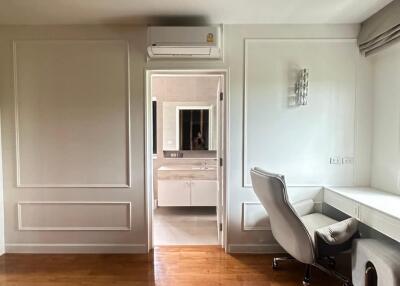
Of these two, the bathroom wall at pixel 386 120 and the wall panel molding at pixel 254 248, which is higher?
the bathroom wall at pixel 386 120

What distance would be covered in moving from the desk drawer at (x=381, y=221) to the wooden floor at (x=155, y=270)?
0.70 m

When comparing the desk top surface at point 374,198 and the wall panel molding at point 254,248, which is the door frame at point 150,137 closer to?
the wall panel molding at point 254,248

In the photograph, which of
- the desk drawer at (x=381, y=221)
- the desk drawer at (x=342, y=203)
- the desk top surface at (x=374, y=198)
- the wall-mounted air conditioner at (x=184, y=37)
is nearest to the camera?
the desk drawer at (x=381, y=221)

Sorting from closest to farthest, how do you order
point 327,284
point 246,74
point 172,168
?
point 327,284 < point 246,74 < point 172,168

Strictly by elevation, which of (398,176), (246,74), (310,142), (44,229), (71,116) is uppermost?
(246,74)

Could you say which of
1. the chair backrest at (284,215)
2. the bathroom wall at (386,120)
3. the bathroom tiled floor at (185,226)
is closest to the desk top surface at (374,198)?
the bathroom wall at (386,120)

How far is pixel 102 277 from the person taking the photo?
2625mm

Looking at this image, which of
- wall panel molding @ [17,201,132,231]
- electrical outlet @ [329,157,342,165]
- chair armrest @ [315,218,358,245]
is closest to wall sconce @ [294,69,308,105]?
electrical outlet @ [329,157,342,165]

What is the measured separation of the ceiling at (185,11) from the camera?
2.52 meters

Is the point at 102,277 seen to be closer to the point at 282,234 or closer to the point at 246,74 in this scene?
the point at 282,234

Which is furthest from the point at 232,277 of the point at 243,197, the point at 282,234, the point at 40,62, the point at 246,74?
the point at 40,62

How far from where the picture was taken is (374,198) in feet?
8.28

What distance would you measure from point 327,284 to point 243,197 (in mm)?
1102

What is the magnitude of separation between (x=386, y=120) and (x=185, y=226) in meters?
2.79
